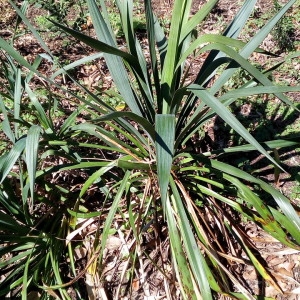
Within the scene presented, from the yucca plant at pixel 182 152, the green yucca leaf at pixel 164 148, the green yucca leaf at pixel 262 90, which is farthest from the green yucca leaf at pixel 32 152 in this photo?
the green yucca leaf at pixel 262 90

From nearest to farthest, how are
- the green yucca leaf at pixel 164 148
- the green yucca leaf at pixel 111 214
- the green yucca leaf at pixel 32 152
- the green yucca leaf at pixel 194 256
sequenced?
the green yucca leaf at pixel 164 148 → the green yucca leaf at pixel 32 152 → the green yucca leaf at pixel 194 256 → the green yucca leaf at pixel 111 214

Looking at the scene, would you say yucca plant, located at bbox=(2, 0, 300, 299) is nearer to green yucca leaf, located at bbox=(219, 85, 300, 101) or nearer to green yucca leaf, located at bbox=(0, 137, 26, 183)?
green yucca leaf, located at bbox=(219, 85, 300, 101)

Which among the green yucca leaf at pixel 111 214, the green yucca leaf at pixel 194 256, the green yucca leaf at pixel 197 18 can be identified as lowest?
the green yucca leaf at pixel 194 256

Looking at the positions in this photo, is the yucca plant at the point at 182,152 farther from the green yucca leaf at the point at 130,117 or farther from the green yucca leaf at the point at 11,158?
the green yucca leaf at the point at 11,158

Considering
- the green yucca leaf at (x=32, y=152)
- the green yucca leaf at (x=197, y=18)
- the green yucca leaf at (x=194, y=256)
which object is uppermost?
the green yucca leaf at (x=197, y=18)

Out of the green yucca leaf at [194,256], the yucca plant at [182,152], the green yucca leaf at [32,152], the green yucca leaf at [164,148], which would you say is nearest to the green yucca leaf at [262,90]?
the yucca plant at [182,152]

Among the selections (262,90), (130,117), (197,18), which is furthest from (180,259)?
(197,18)

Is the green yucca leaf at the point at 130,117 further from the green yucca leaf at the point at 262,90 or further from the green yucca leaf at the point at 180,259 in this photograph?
the green yucca leaf at the point at 180,259

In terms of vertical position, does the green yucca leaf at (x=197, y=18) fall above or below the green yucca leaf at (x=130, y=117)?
above

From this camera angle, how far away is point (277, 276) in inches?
78.0

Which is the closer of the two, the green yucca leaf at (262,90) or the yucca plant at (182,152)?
the green yucca leaf at (262,90)

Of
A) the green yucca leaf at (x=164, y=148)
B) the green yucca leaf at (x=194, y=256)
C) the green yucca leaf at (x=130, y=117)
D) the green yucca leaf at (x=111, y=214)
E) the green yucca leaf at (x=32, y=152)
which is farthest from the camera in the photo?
the green yucca leaf at (x=111, y=214)

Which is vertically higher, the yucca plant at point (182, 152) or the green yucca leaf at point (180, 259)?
the yucca plant at point (182, 152)

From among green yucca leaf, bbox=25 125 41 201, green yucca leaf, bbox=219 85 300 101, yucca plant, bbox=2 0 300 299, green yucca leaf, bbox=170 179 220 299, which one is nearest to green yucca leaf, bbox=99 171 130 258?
yucca plant, bbox=2 0 300 299
